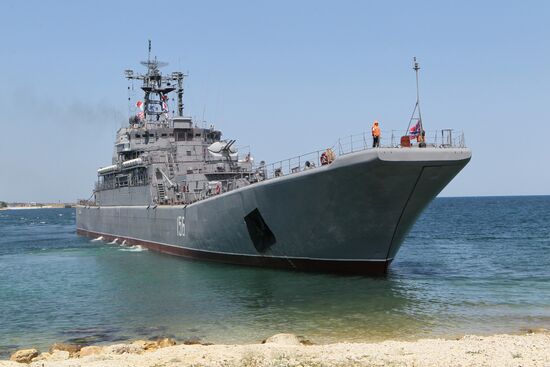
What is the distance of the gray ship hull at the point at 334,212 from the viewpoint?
20078 millimetres

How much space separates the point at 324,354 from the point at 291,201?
35.6ft

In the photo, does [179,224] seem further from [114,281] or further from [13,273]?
[13,273]

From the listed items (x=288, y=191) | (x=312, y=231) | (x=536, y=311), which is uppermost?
(x=288, y=191)

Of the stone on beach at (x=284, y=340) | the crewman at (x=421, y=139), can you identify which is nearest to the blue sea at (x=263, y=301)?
the stone on beach at (x=284, y=340)

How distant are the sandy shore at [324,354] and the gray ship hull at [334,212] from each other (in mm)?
7635

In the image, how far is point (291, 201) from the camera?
2267 cm

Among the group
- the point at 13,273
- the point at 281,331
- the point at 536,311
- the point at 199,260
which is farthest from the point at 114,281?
the point at 536,311

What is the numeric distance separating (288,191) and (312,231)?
194 cm

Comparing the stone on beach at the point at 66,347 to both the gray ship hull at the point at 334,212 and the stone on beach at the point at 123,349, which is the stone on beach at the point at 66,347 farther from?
the gray ship hull at the point at 334,212

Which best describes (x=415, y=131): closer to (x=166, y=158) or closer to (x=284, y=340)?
(x=284, y=340)

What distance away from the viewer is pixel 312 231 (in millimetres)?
22641

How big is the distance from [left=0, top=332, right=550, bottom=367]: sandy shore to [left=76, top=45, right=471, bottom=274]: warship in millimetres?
7810

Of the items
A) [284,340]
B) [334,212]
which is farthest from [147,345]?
[334,212]

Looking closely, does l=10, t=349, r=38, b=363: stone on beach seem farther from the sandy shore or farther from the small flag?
the small flag
